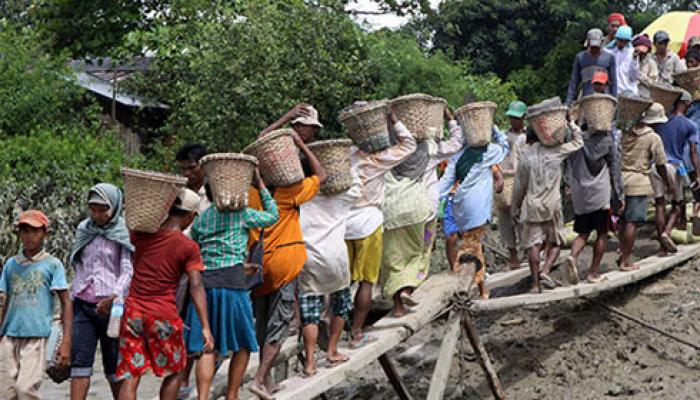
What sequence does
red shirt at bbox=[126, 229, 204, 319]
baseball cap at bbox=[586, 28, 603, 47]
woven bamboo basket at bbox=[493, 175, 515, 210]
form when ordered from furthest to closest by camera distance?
baseball cap at bbox=[586, 28, 603, 47], woven bamboo basket at bbox=[493, 175, 515, 210], red shirt at bbox=[126, 229, 204, 319]

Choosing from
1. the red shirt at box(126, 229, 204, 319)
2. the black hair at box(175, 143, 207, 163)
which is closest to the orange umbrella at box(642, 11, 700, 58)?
the black hair at box(175, 143, 207, 163)

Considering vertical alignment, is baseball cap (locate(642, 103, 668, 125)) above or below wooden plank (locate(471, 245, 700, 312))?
above

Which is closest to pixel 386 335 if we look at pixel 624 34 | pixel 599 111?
pixel 599 111

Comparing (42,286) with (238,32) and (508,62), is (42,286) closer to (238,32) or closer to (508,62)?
(238,32)

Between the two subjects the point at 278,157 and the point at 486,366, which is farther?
the point at 486,366

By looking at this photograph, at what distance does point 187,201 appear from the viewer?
219 inches

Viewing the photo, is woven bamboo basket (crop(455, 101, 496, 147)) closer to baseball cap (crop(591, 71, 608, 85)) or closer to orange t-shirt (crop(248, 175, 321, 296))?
baseball cap (crop(591, 71, 608, 85))

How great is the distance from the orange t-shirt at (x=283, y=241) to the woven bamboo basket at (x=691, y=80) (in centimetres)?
614

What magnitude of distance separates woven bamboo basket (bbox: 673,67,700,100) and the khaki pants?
24.7 feet

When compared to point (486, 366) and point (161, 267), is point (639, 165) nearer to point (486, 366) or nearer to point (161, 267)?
point (486, 366)

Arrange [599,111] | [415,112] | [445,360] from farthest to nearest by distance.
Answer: [599,111] → [445,360] → [415,112]

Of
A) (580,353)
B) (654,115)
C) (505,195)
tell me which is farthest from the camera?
(505,195)

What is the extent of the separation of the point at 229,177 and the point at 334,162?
3.58 ft

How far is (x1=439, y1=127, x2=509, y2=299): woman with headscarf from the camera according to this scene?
834 cm
